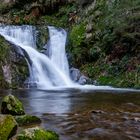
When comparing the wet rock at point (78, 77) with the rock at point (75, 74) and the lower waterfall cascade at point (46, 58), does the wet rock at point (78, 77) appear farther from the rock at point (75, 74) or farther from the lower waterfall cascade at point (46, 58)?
the lower waterfall cascade at point (46, 58)

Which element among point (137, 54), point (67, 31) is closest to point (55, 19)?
point (67, 31)

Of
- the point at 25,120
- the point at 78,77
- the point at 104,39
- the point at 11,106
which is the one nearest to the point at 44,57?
the point at 78,77

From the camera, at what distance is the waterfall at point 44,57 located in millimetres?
23062

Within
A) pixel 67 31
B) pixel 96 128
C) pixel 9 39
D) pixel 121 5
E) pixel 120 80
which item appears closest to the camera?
pixel 96 128

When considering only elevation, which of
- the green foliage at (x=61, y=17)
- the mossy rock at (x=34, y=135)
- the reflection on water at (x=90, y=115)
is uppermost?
the green foliage at (x=61, y=17)

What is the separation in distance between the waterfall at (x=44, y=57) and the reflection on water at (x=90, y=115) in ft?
20.1

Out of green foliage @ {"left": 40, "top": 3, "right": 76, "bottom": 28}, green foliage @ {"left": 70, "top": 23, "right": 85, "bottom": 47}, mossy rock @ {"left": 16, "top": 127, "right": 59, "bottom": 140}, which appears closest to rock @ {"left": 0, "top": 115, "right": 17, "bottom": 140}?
mossy rock @ {"left": 16, "top": 127, "right": 59, "bottom": 140}


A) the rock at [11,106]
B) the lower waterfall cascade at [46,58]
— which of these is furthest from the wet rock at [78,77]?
the rock at [11,106]

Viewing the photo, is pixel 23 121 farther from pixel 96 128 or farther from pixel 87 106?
pixel 87 106

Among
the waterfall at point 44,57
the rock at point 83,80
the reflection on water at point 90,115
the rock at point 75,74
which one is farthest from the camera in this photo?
the rock at point 75,74

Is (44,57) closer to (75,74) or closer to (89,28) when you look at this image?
(75,74)

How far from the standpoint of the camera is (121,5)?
23797 mm

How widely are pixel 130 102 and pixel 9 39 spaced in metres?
13.4

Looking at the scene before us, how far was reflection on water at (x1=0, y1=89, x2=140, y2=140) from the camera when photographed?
30.3 ft
